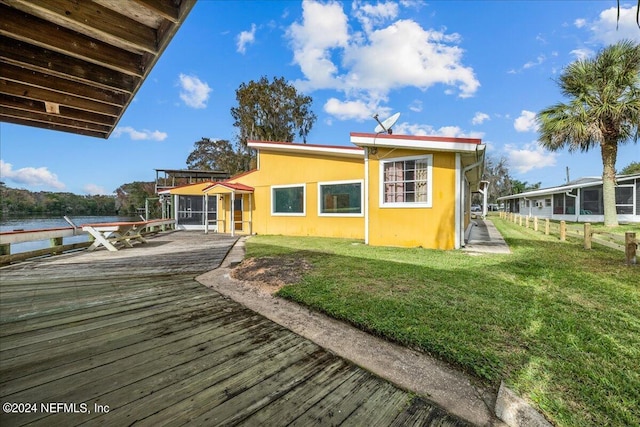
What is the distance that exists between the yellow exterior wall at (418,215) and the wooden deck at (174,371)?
586cm

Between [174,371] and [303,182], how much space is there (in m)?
9.87

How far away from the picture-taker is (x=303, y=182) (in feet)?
37.8

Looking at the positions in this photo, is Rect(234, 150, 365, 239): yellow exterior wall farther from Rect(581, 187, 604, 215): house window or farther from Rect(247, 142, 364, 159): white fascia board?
Rect(581, 187, 604, 215): house window

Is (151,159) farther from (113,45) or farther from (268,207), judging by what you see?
(113,45)

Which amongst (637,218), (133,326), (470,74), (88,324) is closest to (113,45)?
(133,326)

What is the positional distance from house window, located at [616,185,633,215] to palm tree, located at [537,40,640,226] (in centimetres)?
600

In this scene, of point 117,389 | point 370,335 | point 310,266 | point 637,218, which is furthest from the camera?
point 637,218

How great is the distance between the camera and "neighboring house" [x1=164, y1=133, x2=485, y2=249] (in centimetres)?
752

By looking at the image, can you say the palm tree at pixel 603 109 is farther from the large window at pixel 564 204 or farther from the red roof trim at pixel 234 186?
the red roof trim at pixel 234 186

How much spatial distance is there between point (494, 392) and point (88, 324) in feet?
12.3

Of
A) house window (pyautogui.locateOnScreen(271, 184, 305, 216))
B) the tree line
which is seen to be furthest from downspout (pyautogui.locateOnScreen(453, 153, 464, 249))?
the tree line

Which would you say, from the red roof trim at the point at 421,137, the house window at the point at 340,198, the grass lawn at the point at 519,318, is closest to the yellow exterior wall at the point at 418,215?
the red roof trim at the point at 421,137

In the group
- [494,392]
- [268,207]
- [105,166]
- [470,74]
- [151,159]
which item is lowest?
[494,392]

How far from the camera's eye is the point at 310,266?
536 centimetres
